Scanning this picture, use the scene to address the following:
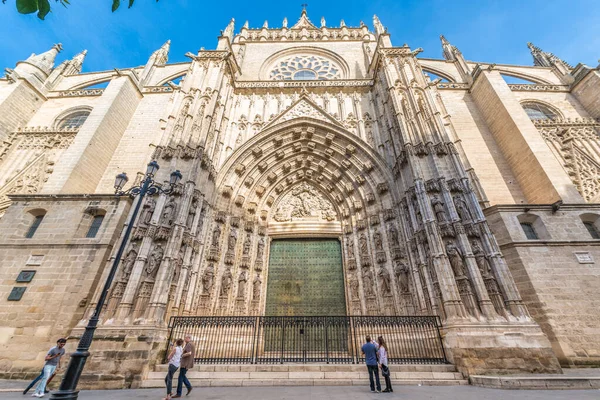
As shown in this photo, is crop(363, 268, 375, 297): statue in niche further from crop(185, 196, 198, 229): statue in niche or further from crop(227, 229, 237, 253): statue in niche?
crop(185, 196, 198, 229): statue in niche

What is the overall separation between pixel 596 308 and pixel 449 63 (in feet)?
55.9

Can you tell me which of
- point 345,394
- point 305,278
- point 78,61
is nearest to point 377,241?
point 305,278

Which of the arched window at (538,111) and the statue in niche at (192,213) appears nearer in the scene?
the statue in niche at (192,213)

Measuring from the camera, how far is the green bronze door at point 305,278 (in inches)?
387

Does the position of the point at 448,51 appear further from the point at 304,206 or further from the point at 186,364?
the point at 186,364

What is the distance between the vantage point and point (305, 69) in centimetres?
1752

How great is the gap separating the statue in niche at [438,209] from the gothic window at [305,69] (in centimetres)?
1160

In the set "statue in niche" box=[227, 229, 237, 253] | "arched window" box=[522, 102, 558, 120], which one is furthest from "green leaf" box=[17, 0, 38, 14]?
"arched window" box=[522, 102, 558, 120]

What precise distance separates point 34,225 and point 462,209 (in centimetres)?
1443

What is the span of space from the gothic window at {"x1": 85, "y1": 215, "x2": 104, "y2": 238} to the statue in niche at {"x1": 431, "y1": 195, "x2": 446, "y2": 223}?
11210 millimetres

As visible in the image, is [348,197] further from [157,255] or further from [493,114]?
[493,114]

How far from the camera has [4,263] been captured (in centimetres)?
809

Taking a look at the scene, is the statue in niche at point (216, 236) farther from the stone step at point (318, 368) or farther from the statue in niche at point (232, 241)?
the stone step at point (318, 368)

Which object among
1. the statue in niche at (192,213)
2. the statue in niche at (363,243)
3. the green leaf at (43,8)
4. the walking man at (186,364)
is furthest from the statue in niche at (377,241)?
the green leaf at (43,8)
